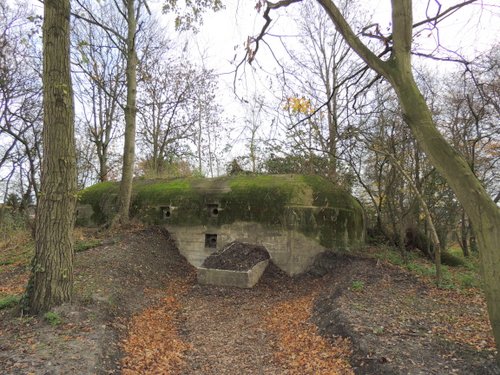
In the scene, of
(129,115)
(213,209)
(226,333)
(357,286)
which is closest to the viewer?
(226,333)

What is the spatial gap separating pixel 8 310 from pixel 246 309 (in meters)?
4.01

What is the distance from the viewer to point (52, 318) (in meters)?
5.10

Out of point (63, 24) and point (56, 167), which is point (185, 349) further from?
point (63, 24)

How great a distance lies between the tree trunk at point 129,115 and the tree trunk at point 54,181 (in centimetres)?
563

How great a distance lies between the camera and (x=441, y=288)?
7414 millimetres

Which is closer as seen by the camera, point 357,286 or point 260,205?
point 357,286

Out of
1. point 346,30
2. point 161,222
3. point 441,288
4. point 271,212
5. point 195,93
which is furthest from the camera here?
point 195,93

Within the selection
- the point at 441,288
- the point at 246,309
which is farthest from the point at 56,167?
the point at 441,288

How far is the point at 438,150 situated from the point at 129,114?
9.26 m

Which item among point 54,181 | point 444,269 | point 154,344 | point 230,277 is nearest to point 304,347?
point 154,344

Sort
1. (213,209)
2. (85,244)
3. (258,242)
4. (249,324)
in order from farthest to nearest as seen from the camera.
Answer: (213,209) → (258,242) → (85,244) → (249,324)

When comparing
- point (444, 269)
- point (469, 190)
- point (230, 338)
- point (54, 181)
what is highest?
point (54, 181)

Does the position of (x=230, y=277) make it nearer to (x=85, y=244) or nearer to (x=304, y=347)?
(x=304, y=347)

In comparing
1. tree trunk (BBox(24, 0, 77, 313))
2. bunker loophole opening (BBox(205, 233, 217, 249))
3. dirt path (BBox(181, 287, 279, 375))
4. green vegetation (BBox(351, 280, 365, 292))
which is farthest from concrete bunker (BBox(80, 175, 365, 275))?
tree trunk (BBox(24, 0, 77, 313))
